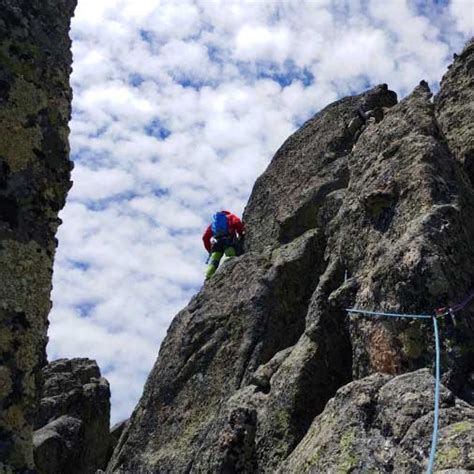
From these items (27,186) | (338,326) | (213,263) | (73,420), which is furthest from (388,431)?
(73,420)

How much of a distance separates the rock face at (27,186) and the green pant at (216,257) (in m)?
20.8

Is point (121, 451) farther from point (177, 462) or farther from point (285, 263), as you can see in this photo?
point (285, 263)

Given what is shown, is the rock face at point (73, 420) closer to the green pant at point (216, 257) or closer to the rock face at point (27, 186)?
the green pant at point (216, 257)

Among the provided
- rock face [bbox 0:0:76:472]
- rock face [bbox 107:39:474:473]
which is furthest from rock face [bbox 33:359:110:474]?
rock face [bbox 0:0:76:472]

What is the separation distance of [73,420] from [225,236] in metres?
9.52

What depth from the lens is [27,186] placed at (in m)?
4.98

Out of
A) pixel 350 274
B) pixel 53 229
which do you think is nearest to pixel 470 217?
pixel 350 274

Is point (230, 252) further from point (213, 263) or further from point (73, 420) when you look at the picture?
point (73, 420)

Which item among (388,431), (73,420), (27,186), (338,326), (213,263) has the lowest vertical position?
(388,431)

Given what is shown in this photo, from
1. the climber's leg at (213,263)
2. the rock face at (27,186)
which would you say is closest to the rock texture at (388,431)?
the rock face at (27,186)

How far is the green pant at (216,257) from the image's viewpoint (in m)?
26.3

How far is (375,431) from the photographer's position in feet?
31.4

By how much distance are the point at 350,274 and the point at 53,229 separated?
1147 cm

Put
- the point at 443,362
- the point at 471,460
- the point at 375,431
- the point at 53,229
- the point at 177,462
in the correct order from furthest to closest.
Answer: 1. the point at 177,462
2. the point at 443,362
3. the point at 375,431
4. the point at 471,460
5. the point at 53,229
